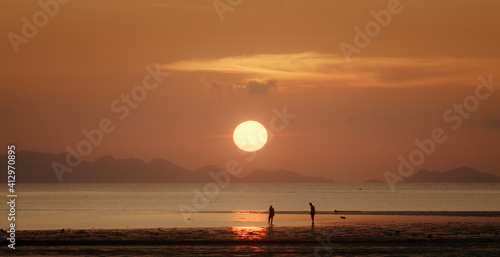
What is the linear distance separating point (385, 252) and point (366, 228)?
19415 mm

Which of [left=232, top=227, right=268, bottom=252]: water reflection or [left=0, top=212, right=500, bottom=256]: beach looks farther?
[left=232, top=227, right=268, bottom=252]: water reflection

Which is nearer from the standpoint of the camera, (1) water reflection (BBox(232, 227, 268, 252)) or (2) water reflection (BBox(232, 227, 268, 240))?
(1) water reflection (BBox(232, 227, 268, 252))

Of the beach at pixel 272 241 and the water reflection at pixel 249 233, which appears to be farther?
the water reflection at pixel 249 233

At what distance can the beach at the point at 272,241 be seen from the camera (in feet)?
142

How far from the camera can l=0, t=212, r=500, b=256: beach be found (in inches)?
1705

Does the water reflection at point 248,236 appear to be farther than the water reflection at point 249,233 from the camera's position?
No

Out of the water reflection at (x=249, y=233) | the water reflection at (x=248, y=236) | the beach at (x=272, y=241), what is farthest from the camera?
the water reflection at (x=249, y=233)

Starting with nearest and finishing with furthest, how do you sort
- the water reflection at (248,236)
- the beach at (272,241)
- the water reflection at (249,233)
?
the beach at (272,241) → the water reflection at (248,236) → the water reflection at (249,233)

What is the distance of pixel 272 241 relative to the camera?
161ft

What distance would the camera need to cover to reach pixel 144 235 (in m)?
55.2

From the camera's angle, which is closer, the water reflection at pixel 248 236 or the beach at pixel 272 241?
the beach at pixel 272 241

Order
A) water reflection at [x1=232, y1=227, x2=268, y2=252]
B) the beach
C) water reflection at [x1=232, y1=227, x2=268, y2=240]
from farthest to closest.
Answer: water reflection at [x1=232, y1=227, x2=268, y2=240], water reflection at [x1=232, y1=227, x2=268, y2=252], the beach

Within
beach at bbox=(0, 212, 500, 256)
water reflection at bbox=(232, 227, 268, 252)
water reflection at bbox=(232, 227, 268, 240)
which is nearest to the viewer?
beach at bbox=(0, 212, 500, 256)

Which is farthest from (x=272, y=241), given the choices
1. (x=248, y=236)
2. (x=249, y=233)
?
(x=249, y=233)
